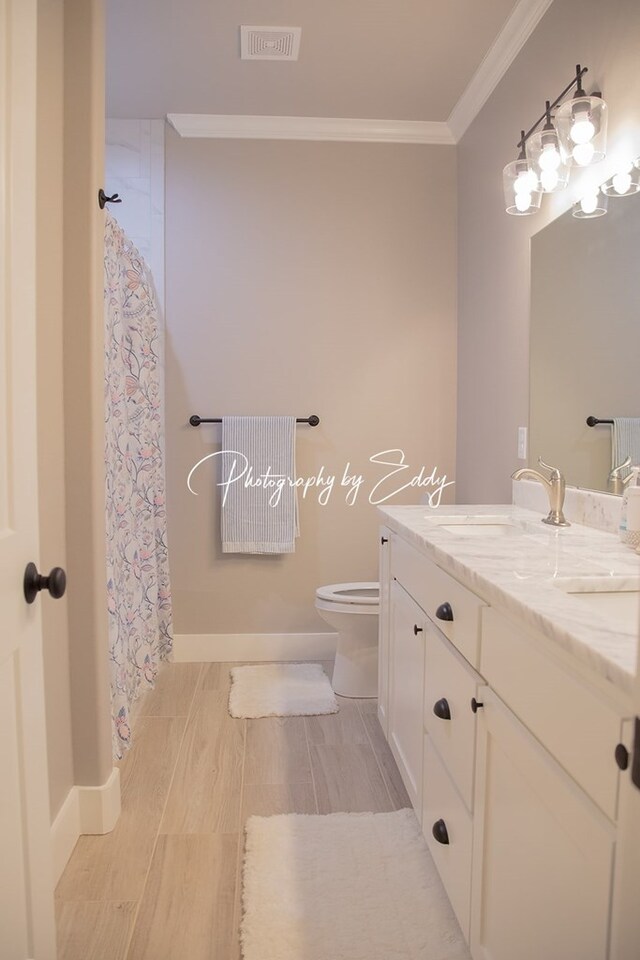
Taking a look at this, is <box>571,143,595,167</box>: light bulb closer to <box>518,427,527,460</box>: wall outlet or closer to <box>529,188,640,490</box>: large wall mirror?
<box>529,188,640,490</box>: large wall mirror

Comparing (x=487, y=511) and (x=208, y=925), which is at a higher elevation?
(x=487, y=511)

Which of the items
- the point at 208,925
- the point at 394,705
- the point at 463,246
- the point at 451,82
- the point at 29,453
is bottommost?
the point at 208,925

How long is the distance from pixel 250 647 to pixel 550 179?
92.8 inches

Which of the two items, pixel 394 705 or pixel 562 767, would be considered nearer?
pixel 562 767

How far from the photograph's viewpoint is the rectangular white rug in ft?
4.76

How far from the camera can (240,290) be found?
10.6 ft

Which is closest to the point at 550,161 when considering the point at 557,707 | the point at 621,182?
the point at 621,182

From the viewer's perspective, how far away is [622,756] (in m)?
0.74

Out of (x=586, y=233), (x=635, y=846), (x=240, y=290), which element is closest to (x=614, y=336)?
(x=586, y=233)

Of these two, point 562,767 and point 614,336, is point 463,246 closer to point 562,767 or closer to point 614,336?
point 614,336

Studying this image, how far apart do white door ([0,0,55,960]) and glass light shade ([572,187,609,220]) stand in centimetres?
142

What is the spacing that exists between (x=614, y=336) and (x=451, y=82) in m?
1.61

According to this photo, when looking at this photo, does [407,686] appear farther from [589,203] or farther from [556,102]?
[556,102]

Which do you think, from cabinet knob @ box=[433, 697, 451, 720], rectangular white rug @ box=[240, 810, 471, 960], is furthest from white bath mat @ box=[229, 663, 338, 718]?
cabinet knob @ box=[433, 697, 451, 720]
